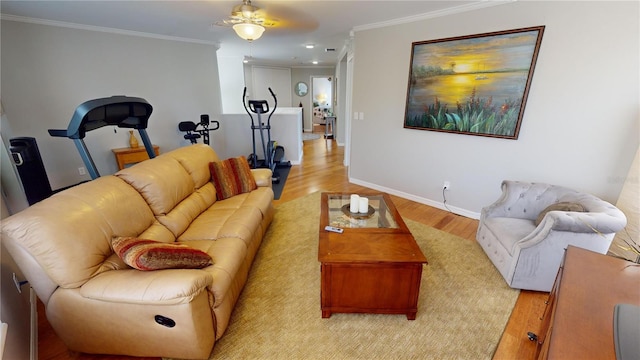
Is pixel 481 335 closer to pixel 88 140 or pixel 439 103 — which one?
pixel 439 103

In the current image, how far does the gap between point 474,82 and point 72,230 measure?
3.56 meters

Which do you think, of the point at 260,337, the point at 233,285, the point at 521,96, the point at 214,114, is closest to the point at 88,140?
the point at 214,114

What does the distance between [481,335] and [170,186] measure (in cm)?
242

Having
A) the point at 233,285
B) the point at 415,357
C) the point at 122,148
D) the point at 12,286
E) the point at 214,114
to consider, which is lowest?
the point at 415,357

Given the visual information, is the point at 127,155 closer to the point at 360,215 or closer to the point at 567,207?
the point at 360,215

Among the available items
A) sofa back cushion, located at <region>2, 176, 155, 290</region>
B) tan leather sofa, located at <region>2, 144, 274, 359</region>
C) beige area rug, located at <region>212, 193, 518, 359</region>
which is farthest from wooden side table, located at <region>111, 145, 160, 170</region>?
beige area rug, located at <region>212, 193, 518, 359</region>

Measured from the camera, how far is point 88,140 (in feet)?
12.6

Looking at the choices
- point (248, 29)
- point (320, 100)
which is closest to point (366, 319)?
point (248, 29)

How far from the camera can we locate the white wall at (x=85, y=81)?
3.31m

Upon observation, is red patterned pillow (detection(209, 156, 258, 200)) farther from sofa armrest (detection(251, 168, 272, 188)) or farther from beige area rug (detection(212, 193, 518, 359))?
beige area rug (detection(212, 193, 518, 359))

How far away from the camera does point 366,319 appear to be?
174 cm

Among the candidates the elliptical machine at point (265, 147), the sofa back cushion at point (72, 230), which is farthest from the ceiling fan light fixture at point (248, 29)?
the sofa back cushion at point (72, 230)

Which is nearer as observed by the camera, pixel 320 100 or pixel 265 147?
pixel 265 147

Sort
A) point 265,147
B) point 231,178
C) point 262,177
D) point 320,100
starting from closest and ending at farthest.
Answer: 1. point 231,178
2. point 262,177
3. point 265,147
4. point 320,100
